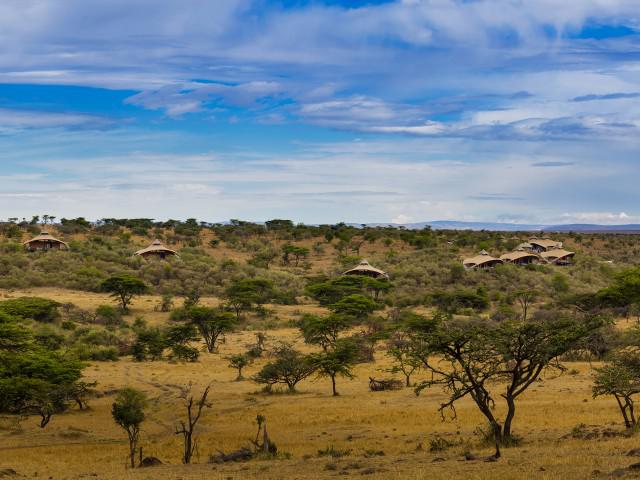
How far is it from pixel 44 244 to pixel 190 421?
66528 millimetres

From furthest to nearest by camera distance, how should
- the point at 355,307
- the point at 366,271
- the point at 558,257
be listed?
the point at 558,257 → the point at 366,271 → the point at 355,307

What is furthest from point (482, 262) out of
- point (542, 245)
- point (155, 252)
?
point (155, 252)

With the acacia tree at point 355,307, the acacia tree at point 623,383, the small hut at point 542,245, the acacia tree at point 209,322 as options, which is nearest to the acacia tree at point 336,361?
the acacia tree at point 623,383

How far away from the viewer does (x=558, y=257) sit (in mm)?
88500

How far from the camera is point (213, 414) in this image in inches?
1101

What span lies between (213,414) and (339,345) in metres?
7.52

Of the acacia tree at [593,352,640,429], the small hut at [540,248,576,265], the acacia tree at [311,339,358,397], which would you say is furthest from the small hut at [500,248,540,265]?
the acacia tree at [593,352,640,429]

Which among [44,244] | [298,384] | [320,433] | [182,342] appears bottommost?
[298,384]

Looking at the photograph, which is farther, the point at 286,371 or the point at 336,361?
the point at 286,371

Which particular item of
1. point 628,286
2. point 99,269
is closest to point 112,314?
point 99,269

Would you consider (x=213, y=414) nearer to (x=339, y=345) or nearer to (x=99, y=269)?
(x=339, y=345)

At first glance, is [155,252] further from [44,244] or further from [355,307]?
[355,307]

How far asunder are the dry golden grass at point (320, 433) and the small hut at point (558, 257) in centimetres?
5493

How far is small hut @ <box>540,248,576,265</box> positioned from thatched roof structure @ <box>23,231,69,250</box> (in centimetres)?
5519
